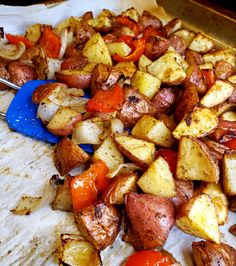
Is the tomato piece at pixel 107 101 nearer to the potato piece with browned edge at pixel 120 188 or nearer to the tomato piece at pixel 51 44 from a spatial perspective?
the potato piece with browned edge at pixel 120 188

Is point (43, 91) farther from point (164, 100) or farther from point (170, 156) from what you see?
point (170, 156)

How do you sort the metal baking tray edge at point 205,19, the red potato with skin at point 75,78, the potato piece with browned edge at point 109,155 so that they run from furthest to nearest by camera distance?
1. the metal baking tray edge at point 205,19
2. the red potato with skin at point 75,78
3. the potato piece with browned edge at point 109,155

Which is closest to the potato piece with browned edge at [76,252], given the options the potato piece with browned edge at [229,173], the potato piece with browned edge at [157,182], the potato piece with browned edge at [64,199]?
the potato piece with browned edge at [64,199]

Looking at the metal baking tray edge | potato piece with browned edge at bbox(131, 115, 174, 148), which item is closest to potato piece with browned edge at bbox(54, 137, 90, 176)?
potato piece with browned edge at bbox(131, 115, 174, 148)

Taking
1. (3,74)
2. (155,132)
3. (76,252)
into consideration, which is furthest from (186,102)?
(3,74)

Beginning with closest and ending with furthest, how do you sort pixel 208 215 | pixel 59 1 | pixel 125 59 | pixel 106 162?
pixel 208 215, pixel 106 162, pixel 125 59, pixel 59 1

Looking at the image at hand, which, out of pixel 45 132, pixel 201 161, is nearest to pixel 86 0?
pixel 45 132

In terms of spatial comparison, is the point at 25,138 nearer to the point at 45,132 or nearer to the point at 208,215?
the point at 45,132
